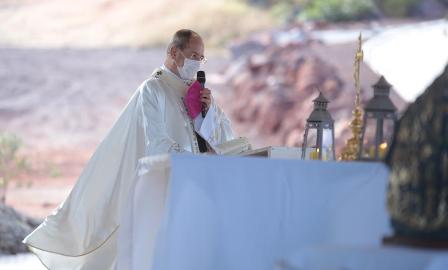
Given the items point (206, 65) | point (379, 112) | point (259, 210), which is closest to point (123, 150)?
point (379, 112)

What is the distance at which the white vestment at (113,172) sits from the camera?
7.09m

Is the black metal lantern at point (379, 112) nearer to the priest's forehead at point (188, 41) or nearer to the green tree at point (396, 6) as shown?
the priest's forehead at point (188, 41)

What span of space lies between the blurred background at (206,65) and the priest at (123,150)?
807 centimetres

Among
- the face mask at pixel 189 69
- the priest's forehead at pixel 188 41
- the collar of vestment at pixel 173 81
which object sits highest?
the priest's forehead at pixel 188 41

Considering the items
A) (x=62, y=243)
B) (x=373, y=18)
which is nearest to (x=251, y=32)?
(x=373, y=18)

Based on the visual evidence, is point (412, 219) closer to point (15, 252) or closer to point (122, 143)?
point (122, 143)

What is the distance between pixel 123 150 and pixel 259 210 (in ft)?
8.08

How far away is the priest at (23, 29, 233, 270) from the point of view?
276 inches

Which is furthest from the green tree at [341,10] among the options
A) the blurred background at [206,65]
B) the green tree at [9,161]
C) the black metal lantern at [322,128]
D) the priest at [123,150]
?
the black metal lantern at [322,128]

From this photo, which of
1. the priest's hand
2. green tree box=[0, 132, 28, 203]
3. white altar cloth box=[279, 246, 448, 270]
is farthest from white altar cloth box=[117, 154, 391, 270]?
green tree box=[0, 132, 28, 203]

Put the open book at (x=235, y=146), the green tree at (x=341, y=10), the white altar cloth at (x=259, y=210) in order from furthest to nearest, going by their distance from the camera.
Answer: the green tree at (x=341, y=10), the open book at (x=235, y=146), the white altar cloth at (x=259, y=210)

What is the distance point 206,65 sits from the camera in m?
29.5

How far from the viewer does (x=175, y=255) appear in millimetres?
4859

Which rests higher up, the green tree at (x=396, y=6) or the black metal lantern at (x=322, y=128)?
the green tree at (x=396, y=6)
